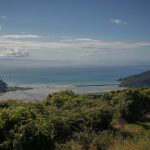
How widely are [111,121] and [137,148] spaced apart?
10630mm

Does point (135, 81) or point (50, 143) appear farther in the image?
point (135, 81)

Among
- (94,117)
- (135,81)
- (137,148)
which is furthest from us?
(135,81)

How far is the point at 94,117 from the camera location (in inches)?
712

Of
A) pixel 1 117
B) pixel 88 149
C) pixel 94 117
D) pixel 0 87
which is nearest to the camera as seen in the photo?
pixel 1 117

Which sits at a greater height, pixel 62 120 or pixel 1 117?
pixel 1 117

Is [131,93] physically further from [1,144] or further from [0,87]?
[0,87]

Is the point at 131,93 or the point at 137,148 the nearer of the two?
the point at 137,148

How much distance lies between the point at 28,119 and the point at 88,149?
2.02 metres

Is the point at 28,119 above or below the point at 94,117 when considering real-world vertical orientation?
above

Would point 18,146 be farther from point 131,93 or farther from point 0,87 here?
point 0,87

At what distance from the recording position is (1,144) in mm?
8672

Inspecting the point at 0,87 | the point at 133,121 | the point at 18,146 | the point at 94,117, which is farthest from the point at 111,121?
the point at 0,87

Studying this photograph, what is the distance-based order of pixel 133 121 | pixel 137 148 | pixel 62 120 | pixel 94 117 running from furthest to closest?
pixel 133 121, pixel 94 117, pixel 62 120, pixel 137 148

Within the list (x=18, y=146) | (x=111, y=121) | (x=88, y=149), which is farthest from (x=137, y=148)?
(x=111, y=121)
